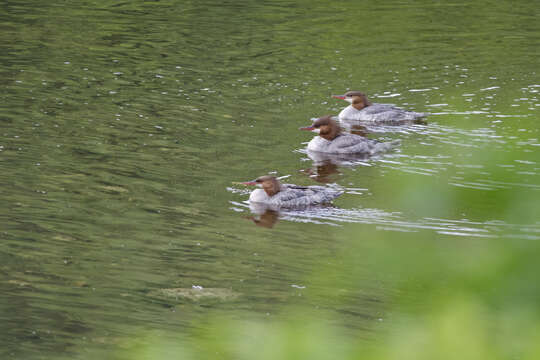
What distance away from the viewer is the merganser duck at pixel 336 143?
1574 cm

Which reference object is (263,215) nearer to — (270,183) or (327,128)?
(270,183)

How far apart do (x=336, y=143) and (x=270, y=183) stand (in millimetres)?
3441

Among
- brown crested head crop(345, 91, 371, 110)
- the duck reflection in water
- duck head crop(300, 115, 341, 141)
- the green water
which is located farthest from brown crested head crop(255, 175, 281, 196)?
brown crested head crop(345, 91, 371, 110)

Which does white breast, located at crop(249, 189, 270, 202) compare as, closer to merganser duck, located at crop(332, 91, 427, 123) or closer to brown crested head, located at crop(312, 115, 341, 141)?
brown crested head, located at crop(312, 115, 341, 141)

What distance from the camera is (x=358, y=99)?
18.3 metres

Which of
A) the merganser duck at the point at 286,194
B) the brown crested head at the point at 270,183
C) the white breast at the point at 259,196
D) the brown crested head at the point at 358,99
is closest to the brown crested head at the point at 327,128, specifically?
the brown crested head at the point at 358,99

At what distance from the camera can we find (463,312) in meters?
1.21

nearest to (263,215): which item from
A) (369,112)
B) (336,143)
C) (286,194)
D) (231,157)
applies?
(286,194)

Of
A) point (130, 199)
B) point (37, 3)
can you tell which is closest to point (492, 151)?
point (130, 199)

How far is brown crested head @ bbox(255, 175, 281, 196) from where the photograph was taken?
1278cm

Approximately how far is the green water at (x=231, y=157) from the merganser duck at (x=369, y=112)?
0.29 meters

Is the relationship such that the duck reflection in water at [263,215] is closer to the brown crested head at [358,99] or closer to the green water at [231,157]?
the green water at [231,157]

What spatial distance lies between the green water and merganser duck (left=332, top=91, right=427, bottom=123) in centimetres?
29

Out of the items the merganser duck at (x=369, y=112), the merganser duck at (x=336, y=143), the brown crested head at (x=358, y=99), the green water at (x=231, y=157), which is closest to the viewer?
the green water at (x=231, y=157)
